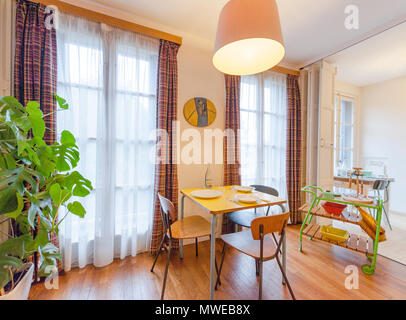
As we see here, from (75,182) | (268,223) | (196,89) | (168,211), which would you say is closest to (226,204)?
(268,223)

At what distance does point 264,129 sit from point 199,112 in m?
1.13

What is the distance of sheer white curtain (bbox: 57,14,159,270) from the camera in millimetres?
1750

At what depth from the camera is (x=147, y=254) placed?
2.08m

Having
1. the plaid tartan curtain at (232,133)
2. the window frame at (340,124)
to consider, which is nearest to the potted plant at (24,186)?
the plaid tartan curtain at (232,133)

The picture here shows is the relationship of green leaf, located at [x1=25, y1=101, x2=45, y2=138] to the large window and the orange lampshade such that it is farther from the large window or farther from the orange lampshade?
the large window

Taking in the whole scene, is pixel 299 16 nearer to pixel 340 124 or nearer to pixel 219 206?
pixel 219 206

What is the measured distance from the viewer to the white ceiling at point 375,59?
231cm

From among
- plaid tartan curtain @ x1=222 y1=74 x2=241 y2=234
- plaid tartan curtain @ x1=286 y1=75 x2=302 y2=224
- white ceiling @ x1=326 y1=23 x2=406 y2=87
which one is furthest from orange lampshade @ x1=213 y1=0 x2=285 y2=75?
white ceiling @ x1=326 y1=23 x2=406 y2=87

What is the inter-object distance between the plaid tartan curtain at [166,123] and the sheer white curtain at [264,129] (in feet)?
3.47

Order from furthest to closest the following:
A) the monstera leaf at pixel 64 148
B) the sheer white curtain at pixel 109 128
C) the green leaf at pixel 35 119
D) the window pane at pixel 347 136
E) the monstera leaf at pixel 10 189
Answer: the window pane at pixel 347 136
the sheer white curtain at pixel 109 128
the monstera leaf at pixel 64 148
the green leaf at pixel 35 119
the monstera leaf at pixel 10 189

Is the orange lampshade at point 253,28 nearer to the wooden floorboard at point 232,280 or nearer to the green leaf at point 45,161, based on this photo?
the green leaf at point 45,161
